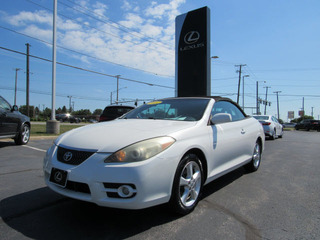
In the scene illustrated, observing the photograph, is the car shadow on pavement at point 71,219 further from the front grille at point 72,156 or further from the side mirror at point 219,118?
the side mirror at point 219,118

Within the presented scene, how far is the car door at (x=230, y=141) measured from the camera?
3240mm

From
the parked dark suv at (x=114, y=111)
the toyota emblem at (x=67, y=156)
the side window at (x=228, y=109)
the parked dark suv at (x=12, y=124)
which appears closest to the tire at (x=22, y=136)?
the parked dark suv at (x=12, y=124)

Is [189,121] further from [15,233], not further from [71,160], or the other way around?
[15,233]

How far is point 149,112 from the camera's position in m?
3.81

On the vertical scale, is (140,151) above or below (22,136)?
above

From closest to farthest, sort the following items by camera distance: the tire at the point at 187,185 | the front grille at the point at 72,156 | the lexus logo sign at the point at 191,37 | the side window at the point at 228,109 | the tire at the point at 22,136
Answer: the front grille at the point at 72,156 → the tire at the point at 187,185 → the side window at the point at 228,109 → the tire at the point at 22,136 → the lexus logo sign at the point at 191,37

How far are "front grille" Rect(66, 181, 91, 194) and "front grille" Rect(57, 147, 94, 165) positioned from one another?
0.19m

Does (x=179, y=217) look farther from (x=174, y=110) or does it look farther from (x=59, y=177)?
(x=174, y=110)

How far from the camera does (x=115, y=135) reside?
2.55 m

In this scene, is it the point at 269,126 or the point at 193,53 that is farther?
the point at 193,53

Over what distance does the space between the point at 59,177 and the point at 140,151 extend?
891 mm

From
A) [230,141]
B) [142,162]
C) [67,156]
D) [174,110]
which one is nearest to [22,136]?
[174,110]

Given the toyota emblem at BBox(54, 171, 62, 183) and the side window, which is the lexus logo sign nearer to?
the side window

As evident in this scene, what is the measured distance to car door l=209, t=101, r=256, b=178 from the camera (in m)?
3.24
